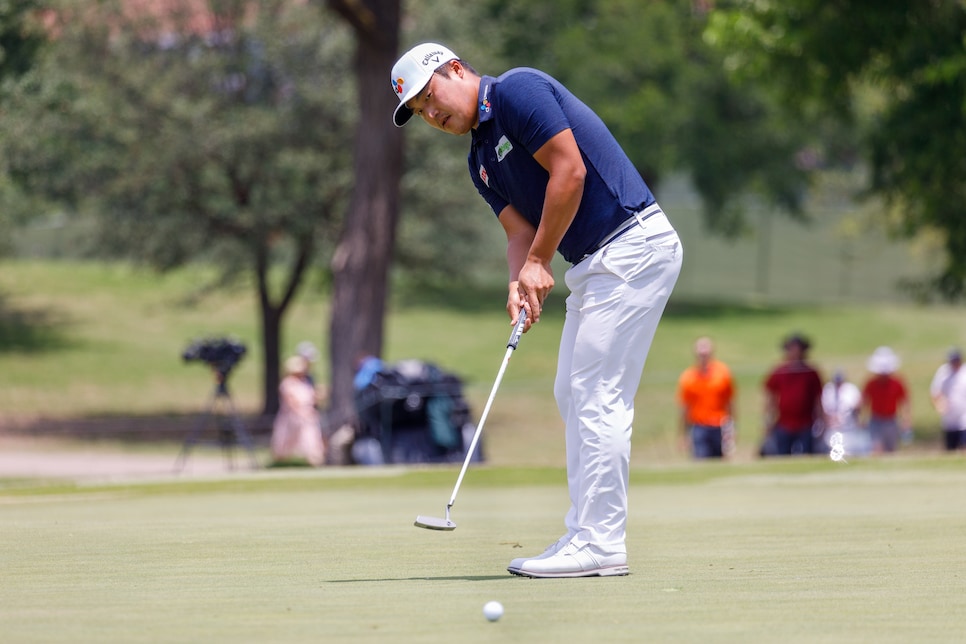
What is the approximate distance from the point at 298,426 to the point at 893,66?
856 cm

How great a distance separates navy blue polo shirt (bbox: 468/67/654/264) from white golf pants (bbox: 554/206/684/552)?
0.27ft

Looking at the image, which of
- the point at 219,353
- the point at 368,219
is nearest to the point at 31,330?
the point at 368,219

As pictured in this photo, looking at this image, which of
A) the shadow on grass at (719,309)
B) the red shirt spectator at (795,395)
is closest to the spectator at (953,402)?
the red shirt spectator at (795,395)

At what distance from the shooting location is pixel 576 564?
212 inches

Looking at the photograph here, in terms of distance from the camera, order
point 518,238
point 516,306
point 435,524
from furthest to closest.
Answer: point 518,238, point 516,306, point 435,524

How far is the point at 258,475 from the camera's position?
41.1 ft

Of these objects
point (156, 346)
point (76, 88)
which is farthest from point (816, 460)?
point (156, 346)

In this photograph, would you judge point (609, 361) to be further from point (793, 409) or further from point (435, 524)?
point (793, 409)

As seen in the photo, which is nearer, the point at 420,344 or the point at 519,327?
the point at 519,327

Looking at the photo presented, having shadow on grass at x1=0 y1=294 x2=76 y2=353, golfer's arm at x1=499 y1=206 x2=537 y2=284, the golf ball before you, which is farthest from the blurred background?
the golf ball

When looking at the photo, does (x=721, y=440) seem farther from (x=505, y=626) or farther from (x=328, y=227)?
(x=505, y=626)

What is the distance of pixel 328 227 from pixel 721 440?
452 inches

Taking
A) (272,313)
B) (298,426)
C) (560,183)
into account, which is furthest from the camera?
(272,313)

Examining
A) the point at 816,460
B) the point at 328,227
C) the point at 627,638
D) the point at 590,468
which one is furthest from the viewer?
the point at 328,227
